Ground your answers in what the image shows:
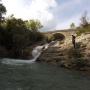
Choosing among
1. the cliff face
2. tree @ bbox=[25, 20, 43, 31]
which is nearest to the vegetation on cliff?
the cliff face

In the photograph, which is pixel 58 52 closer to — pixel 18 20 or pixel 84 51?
pixel 84 51

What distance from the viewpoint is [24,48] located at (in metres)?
62.3

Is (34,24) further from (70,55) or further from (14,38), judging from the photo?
(70,55)

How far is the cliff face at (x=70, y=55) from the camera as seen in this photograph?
141ft

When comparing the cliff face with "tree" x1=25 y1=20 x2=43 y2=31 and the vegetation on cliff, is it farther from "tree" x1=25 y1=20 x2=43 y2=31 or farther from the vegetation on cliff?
"tree" x1=25 y1=20 x2=43 y2=31

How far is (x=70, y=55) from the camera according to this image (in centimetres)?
4675

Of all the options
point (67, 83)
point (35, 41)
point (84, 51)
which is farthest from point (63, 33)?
point (67, 83)

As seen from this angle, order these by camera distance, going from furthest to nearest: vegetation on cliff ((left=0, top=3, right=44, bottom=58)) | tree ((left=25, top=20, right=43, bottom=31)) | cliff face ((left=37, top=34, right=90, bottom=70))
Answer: tree ((left=25, top=20, right=43, bottom=31))
vegetation on cliff ((left=0, top=3, right=44, bottom=58))
cliff face ((left=37, top=34, right=90, bottom=70))

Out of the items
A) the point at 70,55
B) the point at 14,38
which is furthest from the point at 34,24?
the point at 70,55

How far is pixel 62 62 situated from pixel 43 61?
5930 mm

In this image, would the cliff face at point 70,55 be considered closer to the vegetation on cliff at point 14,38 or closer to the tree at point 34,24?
the vegetation on cliff at point 14,38

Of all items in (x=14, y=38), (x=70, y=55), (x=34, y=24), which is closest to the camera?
(x=70, y=55)

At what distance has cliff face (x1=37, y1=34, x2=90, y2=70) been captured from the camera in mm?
42875

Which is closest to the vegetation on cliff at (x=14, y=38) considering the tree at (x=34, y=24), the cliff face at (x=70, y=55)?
the cliff face at (x=70, y=55)
